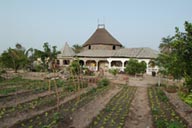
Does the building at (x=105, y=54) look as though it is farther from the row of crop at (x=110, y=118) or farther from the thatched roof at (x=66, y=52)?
the row of crop at (x=110, y=118)

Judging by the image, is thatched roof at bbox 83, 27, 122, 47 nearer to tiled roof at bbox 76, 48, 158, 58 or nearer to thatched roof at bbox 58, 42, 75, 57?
tiled roof at bbox 76, 48, 158, 58

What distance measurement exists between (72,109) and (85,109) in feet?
1.87

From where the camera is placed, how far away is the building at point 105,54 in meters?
30.8

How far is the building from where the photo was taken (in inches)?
1211

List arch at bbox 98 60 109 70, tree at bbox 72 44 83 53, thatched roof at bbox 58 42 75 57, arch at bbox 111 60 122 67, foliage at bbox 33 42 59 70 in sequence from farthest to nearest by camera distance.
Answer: tree at bbox 72 44 83 53
thatched roof at bbox 58 42 75 57
arch at bbox 98 60 109 70
arch at bbox 111 60 122 67
foliage at bbox 33 42 59 70

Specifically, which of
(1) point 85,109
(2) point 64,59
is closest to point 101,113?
(1) point 85,109

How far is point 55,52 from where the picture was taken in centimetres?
2833

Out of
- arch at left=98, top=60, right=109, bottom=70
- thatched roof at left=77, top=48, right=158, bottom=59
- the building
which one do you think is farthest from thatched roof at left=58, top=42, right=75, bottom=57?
arch at left=98, top=60, right=109, bottom=70

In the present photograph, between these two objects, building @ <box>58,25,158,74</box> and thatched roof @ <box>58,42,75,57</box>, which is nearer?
building @ <box>58,25,158,74</box>

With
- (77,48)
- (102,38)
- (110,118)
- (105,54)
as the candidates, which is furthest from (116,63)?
(77,48)

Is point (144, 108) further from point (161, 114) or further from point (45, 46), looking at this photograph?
point (45, 46)

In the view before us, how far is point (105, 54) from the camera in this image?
3406 cm

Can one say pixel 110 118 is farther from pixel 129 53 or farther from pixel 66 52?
pixel 66 52

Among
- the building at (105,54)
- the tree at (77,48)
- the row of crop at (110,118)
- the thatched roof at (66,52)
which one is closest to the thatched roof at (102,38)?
the building at (105,54)
